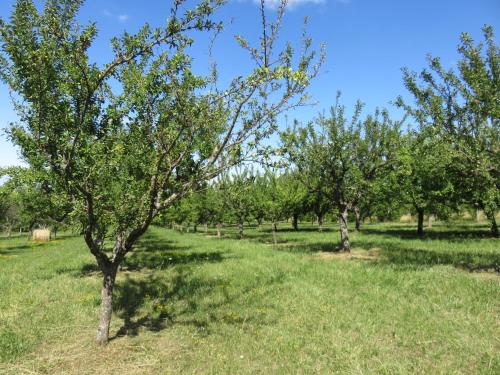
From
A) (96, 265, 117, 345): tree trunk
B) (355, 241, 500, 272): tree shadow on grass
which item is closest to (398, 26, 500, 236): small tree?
(355, 241, 500, 272): tree shadow on grass

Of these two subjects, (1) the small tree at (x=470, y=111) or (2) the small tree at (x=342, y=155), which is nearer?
(1) the small tree at (x=470, y=111)

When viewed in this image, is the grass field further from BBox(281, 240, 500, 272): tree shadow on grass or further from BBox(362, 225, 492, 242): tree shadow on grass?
BBox(362, 225, 492, 242): tree shadow on grass

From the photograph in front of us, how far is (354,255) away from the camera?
74.2 feet

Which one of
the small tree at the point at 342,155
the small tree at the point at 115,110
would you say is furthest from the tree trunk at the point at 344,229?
the small tree at the point at 115,110

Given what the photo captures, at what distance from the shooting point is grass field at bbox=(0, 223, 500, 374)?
767 centimetres

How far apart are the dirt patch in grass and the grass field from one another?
12.6ft

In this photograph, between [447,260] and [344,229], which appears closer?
[447,260]

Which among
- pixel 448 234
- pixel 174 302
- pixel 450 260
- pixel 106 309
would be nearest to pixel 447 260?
pixel 450 260

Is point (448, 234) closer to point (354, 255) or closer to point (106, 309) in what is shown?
point (354, 255)

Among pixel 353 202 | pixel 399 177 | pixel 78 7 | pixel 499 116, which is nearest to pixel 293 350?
pixel 78 7

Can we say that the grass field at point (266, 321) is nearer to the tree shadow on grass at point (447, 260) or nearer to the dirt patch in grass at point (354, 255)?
the tree shadow on grass at point (447, 260)

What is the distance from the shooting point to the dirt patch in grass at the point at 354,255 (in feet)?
70.3

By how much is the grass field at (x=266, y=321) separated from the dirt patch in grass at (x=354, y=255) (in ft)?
12.6

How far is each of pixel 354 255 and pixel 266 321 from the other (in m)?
13.7
